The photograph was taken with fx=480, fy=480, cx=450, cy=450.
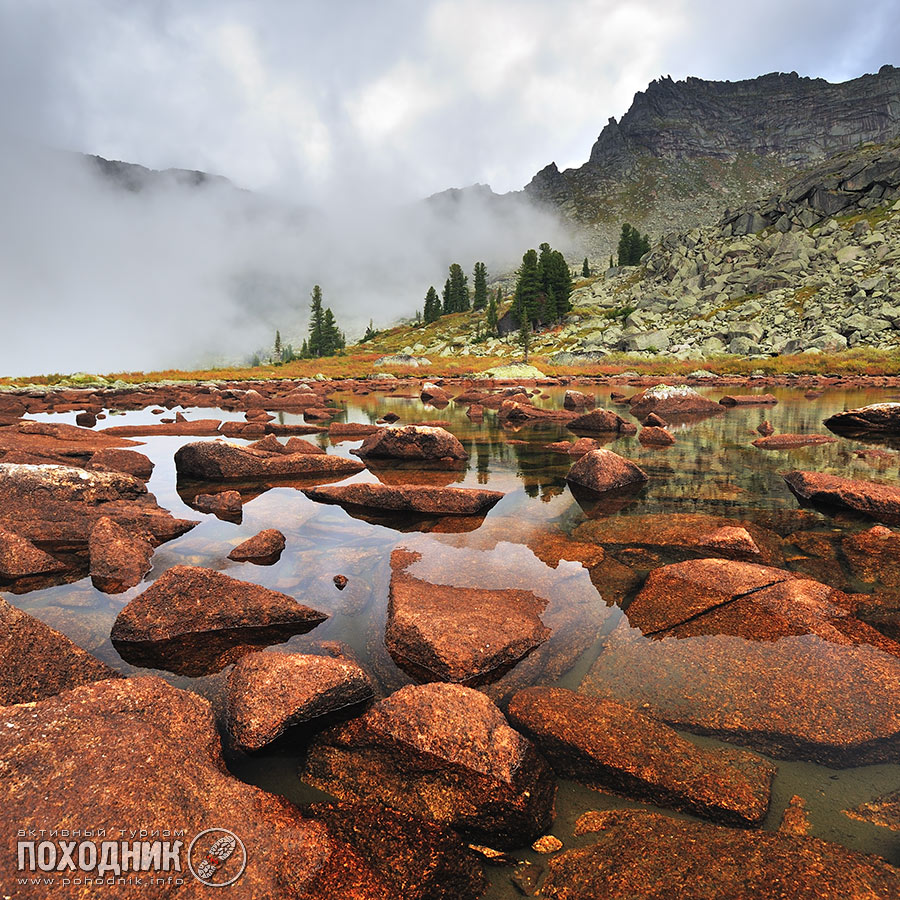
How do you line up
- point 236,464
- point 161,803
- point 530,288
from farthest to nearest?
point 530,288 < point 236,464 < point 161,803

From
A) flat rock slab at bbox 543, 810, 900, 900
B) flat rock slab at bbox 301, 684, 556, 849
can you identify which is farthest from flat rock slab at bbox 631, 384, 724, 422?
flat rock slab at bbox 543, 810, 900, 900

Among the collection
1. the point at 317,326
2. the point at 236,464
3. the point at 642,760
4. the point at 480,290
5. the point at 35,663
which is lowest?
the point at 642,760

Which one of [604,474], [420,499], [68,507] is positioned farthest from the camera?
[604,474]

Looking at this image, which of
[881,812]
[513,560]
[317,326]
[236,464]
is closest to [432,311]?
[317,326]

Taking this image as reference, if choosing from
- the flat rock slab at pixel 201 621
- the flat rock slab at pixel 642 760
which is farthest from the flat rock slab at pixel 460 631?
the flat rock slab at pixel 201 621

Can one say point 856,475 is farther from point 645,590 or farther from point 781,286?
point 781,286

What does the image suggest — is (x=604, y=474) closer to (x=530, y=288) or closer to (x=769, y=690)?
(x=769, y=690)

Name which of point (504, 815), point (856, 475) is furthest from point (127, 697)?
point (856, 475)

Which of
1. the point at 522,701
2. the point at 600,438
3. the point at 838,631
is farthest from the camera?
the point at 600,438

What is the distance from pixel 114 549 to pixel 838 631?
26.8ft

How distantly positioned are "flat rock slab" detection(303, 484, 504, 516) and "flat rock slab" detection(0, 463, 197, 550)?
9.24 feet

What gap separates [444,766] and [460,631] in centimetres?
149

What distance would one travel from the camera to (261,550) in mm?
6715

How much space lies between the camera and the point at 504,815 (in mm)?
2828
